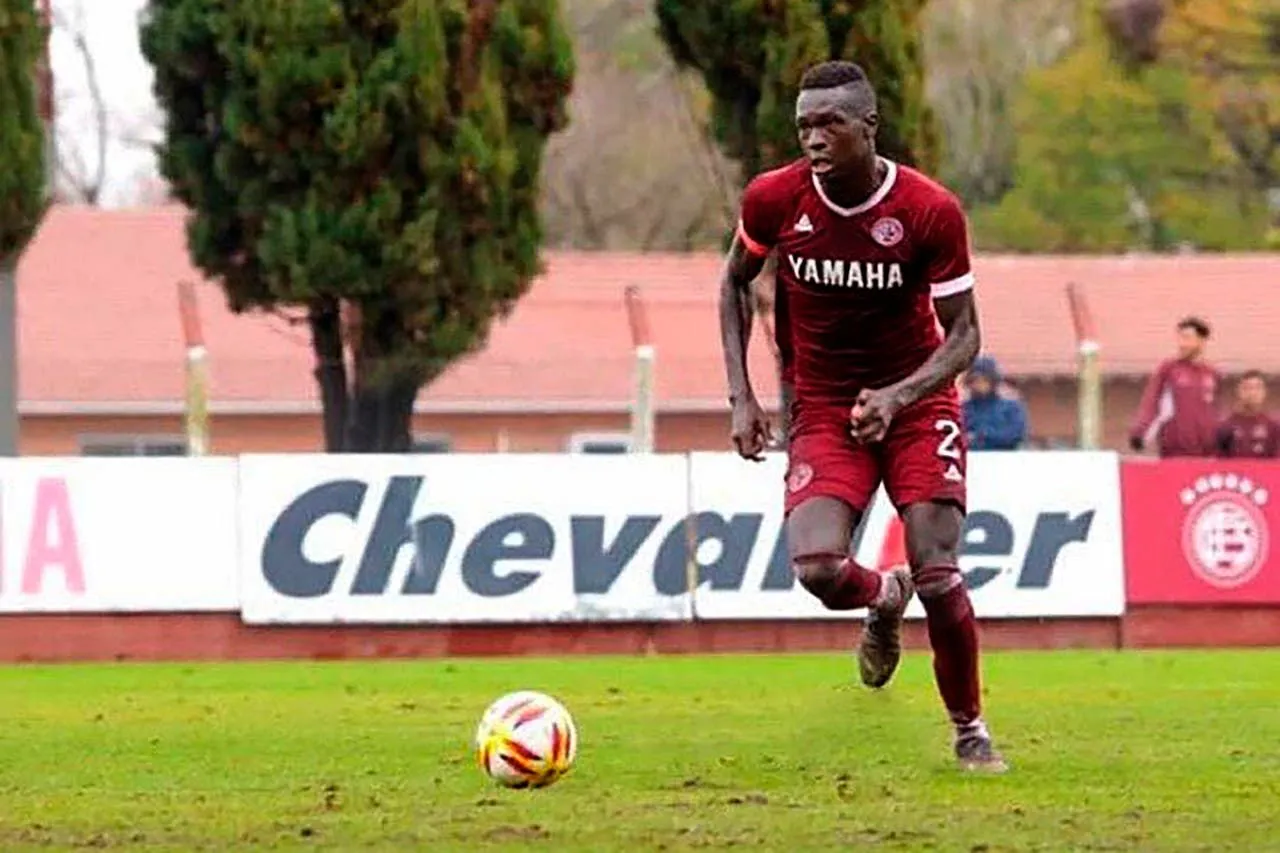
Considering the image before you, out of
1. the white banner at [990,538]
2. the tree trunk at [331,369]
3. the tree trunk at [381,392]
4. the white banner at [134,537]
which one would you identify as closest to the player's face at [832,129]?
the white banner at [990,538]

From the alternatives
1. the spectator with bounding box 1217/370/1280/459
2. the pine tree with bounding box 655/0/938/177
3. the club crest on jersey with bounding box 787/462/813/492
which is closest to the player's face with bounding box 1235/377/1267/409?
the spectator with bounding box 1217/370/1280/459

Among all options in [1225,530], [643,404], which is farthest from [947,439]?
[643,404]

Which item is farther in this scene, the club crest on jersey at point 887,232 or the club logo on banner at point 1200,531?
the club logo on banner at point 1200,531

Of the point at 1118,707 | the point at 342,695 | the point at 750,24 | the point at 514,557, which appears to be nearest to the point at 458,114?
the point at 750,24

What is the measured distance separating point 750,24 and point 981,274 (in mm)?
21546

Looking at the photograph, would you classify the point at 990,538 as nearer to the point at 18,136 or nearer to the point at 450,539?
the point at 450,539

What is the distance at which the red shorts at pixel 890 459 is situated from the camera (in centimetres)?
1030

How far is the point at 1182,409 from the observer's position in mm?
22172

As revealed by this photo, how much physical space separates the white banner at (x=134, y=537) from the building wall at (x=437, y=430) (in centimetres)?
1696

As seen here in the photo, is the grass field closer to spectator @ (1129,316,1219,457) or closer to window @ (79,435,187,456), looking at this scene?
spectator @ (1129,316,1219,457)

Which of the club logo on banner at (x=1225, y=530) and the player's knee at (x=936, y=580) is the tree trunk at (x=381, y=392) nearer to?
the club logo on banner at (x=1225, y=530)

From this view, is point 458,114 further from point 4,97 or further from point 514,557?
point 514,557

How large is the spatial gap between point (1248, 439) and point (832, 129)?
500 inches

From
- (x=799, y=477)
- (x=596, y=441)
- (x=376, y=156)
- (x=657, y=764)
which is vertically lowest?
(x=596, y=441)
